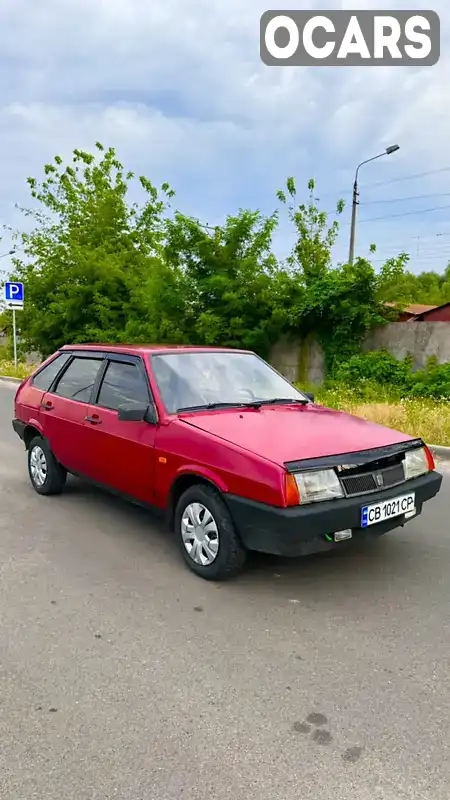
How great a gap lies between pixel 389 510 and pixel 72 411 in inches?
116

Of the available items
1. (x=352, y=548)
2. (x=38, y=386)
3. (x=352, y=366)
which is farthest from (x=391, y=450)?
(x=352, y=366)

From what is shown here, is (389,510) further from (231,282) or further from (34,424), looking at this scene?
(231,282)

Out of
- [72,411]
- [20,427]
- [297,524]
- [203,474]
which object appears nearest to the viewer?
[297,524]

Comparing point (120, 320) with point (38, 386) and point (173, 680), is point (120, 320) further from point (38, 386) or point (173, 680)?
point (173, 680)

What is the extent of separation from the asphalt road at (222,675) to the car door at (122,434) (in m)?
0.52

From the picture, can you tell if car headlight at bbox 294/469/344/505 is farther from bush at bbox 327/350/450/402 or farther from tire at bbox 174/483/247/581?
bush at bbox 327/350/450/402

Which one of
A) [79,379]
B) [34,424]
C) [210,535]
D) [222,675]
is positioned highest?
[79,379]

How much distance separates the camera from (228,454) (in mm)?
3686

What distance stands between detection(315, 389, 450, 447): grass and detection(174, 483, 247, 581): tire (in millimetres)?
5186

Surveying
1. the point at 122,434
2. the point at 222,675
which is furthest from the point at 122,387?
the point at 222,675

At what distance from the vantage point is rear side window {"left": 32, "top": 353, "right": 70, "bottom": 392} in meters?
6.04

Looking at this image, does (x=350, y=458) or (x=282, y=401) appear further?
(x=282, y=401)

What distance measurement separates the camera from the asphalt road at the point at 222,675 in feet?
7.27

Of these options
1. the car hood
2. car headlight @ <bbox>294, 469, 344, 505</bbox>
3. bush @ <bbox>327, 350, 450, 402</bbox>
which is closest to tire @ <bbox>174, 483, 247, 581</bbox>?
the car hood
